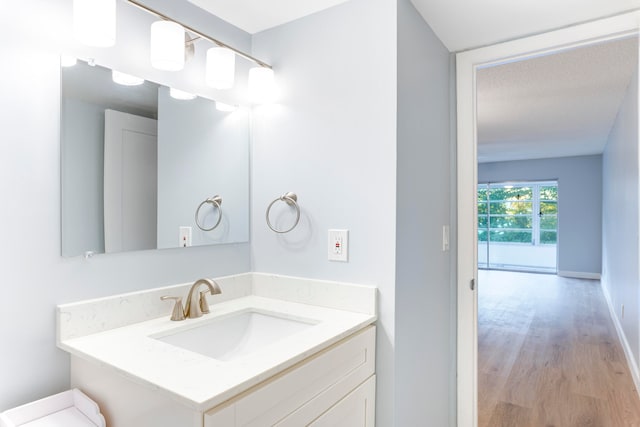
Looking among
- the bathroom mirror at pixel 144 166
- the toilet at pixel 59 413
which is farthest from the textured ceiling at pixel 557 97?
the toilet at pixel 59 413

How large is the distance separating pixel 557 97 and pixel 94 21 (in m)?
3.89

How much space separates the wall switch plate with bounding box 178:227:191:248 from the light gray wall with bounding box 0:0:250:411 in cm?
35

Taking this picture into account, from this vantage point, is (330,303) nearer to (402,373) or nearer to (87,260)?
(402,373)

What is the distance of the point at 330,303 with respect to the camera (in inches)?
62.1

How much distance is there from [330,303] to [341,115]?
2.47ft

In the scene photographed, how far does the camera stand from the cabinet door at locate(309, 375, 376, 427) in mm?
1200

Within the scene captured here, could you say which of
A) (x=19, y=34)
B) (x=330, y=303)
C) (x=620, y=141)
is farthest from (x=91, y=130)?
(x=620, y=141)

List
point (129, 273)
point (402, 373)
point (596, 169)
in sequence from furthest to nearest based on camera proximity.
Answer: point (596, 169) < point (402, 373) < point (129, 273)

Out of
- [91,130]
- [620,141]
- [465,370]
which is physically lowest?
[465,370]

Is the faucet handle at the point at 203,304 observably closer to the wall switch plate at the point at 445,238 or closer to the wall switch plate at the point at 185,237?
the wall switch plate at the point at 185,237

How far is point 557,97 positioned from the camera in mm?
3703

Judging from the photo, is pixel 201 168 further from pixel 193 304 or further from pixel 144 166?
pixel 193 304

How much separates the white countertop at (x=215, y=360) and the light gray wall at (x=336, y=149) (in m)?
0.08

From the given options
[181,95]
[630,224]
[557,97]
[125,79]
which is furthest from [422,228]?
[557,97]
